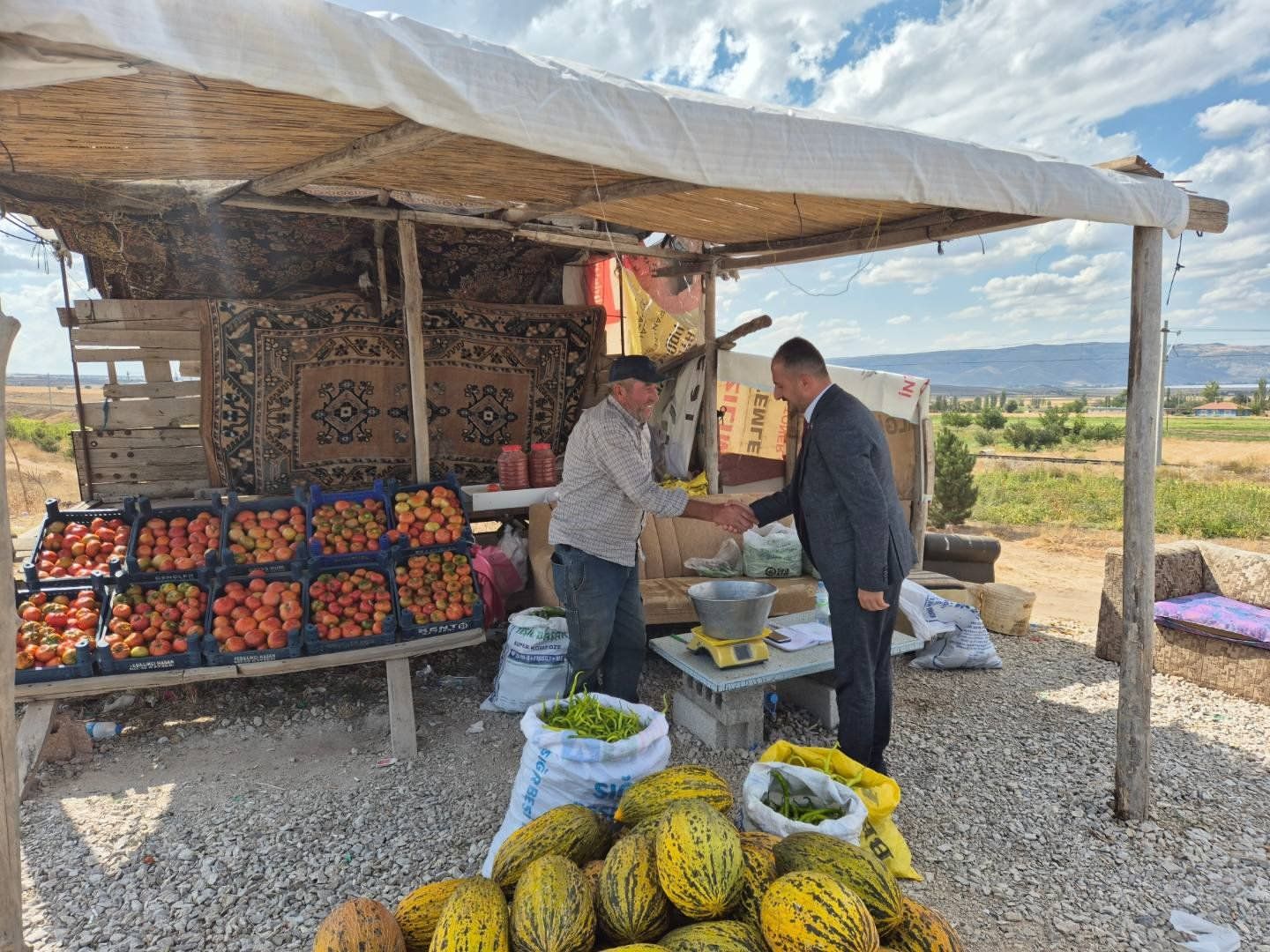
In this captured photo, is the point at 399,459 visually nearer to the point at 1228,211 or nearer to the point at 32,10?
the point at 32,10

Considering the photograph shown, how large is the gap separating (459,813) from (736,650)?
5.15ft

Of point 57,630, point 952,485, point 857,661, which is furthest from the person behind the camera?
point 952,485

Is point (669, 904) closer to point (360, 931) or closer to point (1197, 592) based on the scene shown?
point (360, 931)

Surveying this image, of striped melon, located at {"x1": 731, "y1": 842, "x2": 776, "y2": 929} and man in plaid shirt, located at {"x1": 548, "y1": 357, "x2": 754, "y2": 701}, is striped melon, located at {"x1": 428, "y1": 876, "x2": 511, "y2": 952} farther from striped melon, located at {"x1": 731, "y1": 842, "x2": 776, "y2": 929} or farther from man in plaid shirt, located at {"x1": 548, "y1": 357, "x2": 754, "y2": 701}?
man in plaid shirt, located at {"x1": 548, "y1": 357, "x2": 754, "y2": 701}

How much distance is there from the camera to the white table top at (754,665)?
12.3ft

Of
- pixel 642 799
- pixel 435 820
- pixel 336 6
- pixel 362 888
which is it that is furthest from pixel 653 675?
pixel 336 6

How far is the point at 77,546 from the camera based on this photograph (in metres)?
4.17

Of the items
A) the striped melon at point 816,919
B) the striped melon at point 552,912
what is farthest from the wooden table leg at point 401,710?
the striped melon at point 816,919

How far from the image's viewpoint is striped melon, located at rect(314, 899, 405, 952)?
1.56m

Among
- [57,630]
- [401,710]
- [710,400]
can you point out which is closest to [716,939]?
[401,710]

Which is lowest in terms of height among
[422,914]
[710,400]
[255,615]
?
[422,914]

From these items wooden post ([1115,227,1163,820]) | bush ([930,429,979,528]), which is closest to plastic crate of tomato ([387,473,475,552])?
wooden post ([1115,227,1163,820])

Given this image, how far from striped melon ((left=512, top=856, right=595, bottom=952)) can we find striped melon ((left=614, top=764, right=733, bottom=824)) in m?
0.39

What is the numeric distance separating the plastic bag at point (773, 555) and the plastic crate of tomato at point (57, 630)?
411cm
